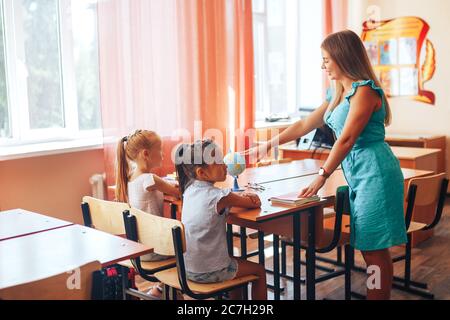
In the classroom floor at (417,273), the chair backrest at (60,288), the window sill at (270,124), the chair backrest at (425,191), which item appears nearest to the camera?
the chair backrest at (60,288)

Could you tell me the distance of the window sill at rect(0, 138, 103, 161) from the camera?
3.30 m

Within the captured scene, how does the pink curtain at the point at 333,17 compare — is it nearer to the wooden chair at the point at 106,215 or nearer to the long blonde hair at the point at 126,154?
the long blonde hair at the point at 126,154

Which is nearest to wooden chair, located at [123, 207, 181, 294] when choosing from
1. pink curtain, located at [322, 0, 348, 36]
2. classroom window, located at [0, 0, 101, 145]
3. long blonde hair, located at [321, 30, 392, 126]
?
long blonde hair, located at [321, 30, 392, 126]

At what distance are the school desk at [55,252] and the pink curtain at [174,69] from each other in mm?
1716

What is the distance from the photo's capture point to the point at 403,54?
6.18 metres

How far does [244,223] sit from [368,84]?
818mm

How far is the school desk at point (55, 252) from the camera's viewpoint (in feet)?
5.14

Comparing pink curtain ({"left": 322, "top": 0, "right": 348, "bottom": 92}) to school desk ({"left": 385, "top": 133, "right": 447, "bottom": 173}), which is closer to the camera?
school desk ({"left": 385, "top": 133, "right": 447, "bottom": 173})

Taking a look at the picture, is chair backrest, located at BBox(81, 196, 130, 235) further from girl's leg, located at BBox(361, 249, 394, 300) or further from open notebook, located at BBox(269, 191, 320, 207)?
girl's leg, located at BBox(361, 249, 394, 300)

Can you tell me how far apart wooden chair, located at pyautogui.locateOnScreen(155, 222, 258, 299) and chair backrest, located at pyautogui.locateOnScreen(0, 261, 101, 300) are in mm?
506

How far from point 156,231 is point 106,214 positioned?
39 centimetres

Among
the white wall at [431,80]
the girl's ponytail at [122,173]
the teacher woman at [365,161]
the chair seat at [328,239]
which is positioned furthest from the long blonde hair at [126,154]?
the white wall at [431,80]
